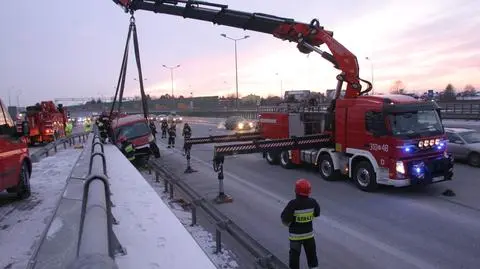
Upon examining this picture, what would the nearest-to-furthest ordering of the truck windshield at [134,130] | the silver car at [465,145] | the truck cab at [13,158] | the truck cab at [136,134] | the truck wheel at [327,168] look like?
the truck cab at [13,158]
the truck wheel at [327,168]
the silver car at [465,145]
the truck cab at [136,134]
the truck windshield at [134,130]

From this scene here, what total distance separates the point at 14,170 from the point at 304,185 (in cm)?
740

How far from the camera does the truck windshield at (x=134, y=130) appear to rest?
19781mm

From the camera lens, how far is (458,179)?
44.0 ft

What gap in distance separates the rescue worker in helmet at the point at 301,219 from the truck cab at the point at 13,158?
668cm

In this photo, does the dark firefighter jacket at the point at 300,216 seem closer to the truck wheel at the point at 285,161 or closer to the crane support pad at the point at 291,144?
the crane support pad at the point at 291,144

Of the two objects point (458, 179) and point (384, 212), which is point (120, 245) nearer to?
point (384, 212)

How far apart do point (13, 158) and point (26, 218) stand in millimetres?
1881

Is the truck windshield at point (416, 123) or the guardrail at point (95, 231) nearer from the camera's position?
the guardrail at point (95, 231)

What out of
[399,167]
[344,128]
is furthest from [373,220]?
[344,128]

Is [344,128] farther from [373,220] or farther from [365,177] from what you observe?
[373,220]

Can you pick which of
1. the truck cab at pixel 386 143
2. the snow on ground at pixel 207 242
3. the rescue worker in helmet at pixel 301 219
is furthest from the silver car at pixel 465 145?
the rescue worker in helmet at pixel 301 219

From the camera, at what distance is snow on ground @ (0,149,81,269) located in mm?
6879

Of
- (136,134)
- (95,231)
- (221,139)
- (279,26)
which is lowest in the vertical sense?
(221,139)

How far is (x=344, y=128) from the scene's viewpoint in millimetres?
13320
